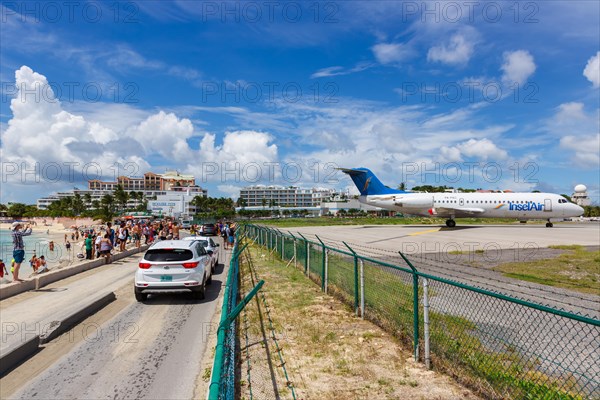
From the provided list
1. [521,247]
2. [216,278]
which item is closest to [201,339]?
[216,278]

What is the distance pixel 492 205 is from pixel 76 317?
137 ft

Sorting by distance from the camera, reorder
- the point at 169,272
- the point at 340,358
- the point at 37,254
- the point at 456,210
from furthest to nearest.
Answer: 1. the point at 456,210
2. the point at 37,254
3. the point at 169,272
4. the point at 340,358

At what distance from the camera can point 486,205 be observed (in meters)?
41.2

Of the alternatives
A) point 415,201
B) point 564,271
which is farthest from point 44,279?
point 415,201

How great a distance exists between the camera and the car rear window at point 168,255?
34.7 feet

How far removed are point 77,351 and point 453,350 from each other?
6715 millimetres

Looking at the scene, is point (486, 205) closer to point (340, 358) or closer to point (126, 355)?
point (340, 358)

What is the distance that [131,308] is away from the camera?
10172 millimetres

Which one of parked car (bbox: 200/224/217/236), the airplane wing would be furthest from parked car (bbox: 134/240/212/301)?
the airplane wing

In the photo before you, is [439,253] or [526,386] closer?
[526,386]

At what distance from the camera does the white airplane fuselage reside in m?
40.3

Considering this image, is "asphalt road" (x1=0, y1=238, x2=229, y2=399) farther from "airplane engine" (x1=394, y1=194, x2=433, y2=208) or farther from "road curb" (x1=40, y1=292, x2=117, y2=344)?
"airplane engine" (x1=394, y1=194, x2=433, y2=208)

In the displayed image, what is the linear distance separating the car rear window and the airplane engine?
3667cm

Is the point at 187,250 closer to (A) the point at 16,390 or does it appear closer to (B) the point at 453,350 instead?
(A) the point at 16,390
